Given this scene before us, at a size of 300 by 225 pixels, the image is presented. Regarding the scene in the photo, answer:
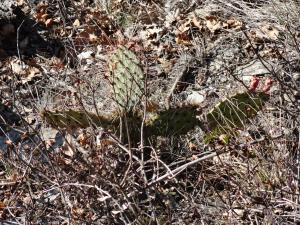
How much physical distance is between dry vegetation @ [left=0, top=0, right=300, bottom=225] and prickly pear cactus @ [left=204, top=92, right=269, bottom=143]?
0.06 metres

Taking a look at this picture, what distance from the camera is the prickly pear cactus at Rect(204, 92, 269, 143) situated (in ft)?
12.4

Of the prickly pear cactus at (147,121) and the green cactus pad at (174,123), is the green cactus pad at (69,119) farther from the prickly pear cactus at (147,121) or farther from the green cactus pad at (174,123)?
the green cactus pad at (174,123)

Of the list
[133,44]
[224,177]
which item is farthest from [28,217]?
[133,44]

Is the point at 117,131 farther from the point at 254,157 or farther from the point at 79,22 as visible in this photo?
the point at 79,22

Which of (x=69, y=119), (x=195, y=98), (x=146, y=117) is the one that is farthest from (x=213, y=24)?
(x=69, y=119)

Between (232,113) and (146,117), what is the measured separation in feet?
2.03

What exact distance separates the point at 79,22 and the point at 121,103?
2.15 metres

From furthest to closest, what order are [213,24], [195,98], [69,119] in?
[213,24], [195,98], [69,119]

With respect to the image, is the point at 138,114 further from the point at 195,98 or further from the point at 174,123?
the point at 195,98

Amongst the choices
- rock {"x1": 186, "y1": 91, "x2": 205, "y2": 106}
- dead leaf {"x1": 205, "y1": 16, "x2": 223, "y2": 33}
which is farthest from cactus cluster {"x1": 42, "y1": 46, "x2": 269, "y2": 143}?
dead leaf {"x1": 205, "y1": 16, "x2": 223, "y2": 33}

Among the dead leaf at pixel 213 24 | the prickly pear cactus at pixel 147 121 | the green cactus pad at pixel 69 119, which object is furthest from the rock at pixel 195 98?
the green cactus pad at pixel 69 119

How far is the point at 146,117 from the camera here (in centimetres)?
413

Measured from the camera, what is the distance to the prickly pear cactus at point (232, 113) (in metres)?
3.78

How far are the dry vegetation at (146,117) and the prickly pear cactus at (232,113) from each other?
0.06 meters
